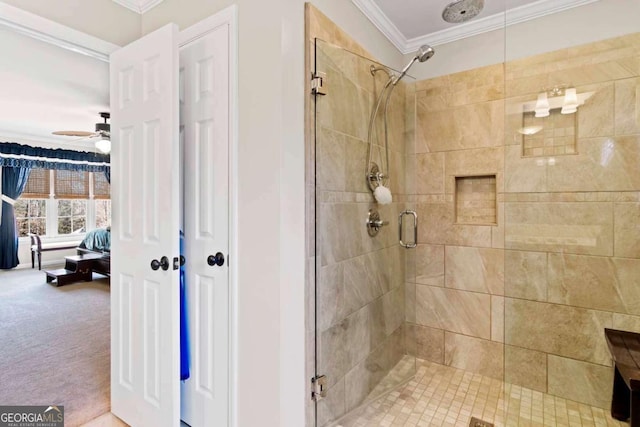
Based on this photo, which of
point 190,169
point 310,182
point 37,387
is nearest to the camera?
point 310,182

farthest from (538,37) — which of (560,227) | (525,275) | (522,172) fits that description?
(525,275)

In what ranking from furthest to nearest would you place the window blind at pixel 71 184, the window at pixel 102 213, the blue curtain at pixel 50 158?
the window at pixel 102 213 < the window blind at pixel 71 184 < the blue curtain at pixel 50 158

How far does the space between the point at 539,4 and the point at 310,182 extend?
1895 mm

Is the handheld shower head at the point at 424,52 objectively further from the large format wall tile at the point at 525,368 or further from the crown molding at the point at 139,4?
the large format wall tile at the point at 525,368

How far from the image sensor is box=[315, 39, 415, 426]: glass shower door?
5.65ft

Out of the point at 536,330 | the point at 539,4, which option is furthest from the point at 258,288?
the point at 539,4

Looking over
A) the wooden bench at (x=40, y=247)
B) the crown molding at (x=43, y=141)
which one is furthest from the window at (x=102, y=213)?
the crown molding at (x=43, y=141)

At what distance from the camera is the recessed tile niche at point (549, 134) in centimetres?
200

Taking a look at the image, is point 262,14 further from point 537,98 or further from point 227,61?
point 537,98

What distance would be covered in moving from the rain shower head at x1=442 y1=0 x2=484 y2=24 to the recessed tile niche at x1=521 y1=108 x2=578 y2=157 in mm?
718

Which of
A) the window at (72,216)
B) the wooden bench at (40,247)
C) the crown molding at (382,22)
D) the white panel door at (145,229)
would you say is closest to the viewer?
the white panel door at (145,229)

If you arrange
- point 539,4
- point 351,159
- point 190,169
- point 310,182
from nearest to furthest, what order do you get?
point 310,182 → point 190,169 → point 351,159 → point 539,4

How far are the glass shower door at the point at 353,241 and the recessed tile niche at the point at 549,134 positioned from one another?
799 millimetres

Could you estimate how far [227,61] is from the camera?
157cm
